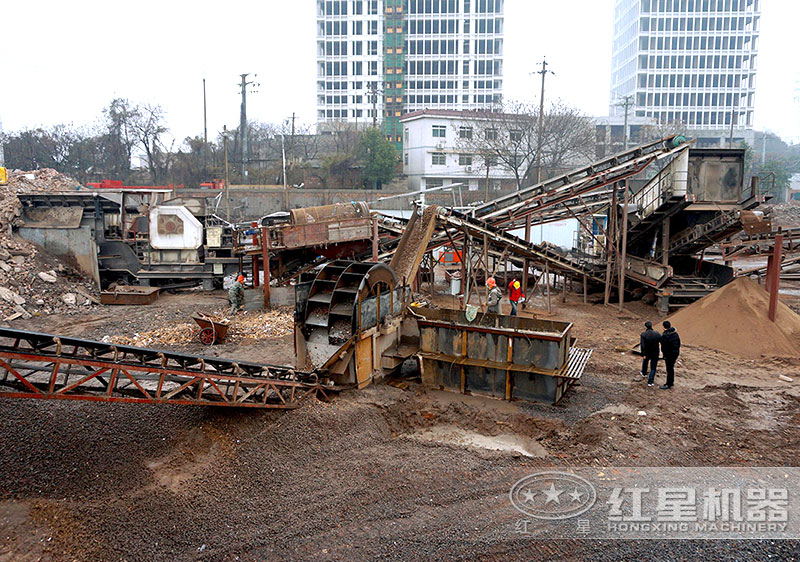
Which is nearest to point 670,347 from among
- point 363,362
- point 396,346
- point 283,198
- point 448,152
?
point 396,346

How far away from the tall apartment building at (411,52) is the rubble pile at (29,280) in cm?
5316

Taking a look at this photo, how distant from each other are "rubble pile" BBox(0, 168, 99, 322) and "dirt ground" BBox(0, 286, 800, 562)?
10.6 meters

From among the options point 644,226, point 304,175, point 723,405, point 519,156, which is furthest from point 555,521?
point 304,175

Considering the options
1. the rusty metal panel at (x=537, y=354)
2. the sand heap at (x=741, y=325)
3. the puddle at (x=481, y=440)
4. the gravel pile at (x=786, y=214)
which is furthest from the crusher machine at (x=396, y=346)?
the gravel pile at (x=786, y=214)

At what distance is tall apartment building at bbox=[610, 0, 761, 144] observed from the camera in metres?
74.1

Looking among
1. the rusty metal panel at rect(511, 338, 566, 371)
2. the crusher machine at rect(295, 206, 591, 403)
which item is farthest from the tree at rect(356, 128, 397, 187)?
the rusty metal panel at rect(511, 338, 566, 371)

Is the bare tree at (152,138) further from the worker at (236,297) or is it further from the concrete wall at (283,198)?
the worker at (236,297)

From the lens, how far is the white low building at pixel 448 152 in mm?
47219

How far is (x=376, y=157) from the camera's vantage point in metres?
46.9

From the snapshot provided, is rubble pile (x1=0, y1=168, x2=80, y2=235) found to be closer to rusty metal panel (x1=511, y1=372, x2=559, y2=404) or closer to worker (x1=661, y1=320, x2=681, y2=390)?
rusty metal panel (x1=511, y1=372, x2=559, y2=404)

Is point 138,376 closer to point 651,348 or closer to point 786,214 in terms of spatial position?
point 651,348

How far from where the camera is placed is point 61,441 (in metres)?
8.31

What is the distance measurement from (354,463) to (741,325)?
11.1 meters

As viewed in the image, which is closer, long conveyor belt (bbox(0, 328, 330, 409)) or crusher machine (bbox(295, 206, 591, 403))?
long conveyor belt (bbox(0, 328, 330, 409))
